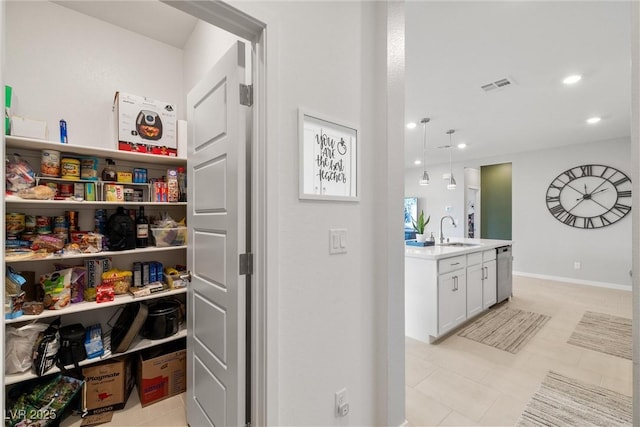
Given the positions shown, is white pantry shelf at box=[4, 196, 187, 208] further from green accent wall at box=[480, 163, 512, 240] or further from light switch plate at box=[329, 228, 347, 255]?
green accent wall at box=[480, 163, 512, 240]

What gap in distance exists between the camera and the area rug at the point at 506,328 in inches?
115

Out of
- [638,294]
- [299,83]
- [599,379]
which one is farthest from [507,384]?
[299,83]

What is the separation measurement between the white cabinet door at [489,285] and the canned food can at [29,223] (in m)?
4.30

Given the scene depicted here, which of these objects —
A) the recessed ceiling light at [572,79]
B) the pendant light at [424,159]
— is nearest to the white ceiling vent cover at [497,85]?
the recessed ceiling light at [572,79]

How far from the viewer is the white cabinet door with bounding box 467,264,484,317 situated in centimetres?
328

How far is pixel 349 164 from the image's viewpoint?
147 cm

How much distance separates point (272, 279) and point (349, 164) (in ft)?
2.27

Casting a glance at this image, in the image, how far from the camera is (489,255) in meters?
3.71

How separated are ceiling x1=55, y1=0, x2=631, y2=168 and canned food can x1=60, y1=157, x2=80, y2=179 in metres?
1.11

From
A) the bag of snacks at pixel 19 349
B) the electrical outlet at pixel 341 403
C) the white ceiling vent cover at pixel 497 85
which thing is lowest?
the electrical outlet at pixel 341 403

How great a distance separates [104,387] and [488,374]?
9.45ft

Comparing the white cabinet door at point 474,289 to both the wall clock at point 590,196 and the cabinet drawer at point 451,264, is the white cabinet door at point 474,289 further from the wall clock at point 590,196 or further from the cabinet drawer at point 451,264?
the wall clock at point 590,196

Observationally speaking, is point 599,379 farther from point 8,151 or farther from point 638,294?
point 8,151

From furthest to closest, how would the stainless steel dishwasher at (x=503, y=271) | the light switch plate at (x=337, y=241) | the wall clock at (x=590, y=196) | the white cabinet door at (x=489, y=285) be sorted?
the wall clock at (x=590, y=196), the stainless steel dishwasher at (x=503, y=271), the white cabinet door at (x=489, y=285), the light switch plate at (x=337, y=241)
